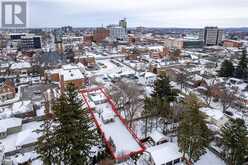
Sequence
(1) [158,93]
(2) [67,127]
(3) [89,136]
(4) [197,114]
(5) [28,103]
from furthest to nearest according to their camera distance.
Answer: (5) [28,103], (1) [158,93], (4) [197,114], (3) [89,136], (2) [67,127]

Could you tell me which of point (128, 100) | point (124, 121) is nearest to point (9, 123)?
point (124, 121)

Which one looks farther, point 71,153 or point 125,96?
point 125,96

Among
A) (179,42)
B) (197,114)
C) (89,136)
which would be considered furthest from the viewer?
(179,42)

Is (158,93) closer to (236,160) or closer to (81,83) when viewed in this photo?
(236,160)

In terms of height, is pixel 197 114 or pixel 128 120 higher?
pixel 197 114

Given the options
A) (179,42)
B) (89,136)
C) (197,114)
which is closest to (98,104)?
(89,136)

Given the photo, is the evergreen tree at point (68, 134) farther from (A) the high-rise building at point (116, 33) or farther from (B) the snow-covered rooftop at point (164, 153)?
(A) the high-rise building at point (116, 33)
